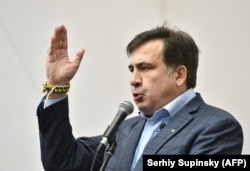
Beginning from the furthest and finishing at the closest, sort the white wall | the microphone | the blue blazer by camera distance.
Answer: the white wall, the blue blazer, the microphone

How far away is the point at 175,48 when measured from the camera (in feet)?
6.20

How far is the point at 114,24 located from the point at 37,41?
0.41m

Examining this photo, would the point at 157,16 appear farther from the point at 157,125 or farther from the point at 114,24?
the point at 157,125

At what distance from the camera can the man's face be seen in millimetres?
1813

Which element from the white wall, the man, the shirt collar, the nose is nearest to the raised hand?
the man

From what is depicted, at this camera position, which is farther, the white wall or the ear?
the white wall

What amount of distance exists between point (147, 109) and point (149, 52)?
0.22 metres

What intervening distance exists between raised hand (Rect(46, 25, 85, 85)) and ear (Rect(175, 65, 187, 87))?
375 mm

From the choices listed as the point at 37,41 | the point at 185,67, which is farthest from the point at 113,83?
the point at 185,67

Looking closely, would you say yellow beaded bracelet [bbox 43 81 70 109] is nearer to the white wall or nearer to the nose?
the nose

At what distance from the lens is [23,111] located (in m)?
2.51

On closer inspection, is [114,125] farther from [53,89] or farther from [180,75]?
[180,75]

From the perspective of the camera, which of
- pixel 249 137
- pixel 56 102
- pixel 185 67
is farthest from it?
pixel 249 137

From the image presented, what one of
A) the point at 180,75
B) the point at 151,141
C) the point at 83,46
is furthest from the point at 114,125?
the point at 83,46
